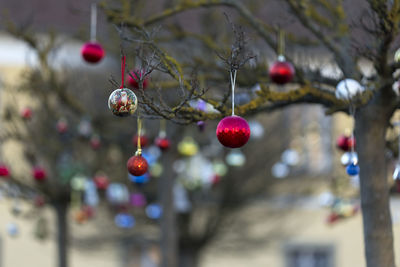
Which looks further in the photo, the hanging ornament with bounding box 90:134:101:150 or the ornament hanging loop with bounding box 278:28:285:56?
the hanging ornament with bounding box 90:134:101:150

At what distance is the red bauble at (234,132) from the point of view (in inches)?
144

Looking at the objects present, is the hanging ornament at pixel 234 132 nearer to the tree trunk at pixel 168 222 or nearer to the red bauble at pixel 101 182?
the tree trunk at pixel 168 222

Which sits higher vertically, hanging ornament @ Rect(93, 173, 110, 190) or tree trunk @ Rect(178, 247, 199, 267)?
hanging ornament @ Rect(93, 173, 110, 190)

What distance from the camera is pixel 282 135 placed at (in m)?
12.7

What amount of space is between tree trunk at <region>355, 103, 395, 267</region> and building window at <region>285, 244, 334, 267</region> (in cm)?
1035

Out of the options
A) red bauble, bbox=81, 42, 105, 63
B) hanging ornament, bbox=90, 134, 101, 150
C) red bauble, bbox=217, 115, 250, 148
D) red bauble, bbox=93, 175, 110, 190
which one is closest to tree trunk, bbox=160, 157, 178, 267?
hanging ornament, bbox=90, 134, 101, 150

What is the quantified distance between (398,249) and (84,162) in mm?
5914

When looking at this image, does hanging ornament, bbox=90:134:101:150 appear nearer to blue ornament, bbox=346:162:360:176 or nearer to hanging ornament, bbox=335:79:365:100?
blue ornament, bbox=346:162:360:176

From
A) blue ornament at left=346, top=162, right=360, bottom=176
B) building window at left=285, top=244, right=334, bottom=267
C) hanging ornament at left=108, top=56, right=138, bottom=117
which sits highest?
building window at left=285, top=244, right=334, bottom=267

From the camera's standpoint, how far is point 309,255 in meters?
15.3

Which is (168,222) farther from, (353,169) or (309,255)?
(309,255)

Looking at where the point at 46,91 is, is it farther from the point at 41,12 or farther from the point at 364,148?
the point at 41,12

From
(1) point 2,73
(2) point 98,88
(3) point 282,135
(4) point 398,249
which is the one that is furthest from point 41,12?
(4) point 398,249

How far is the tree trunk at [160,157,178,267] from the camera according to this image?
28.7 ft
